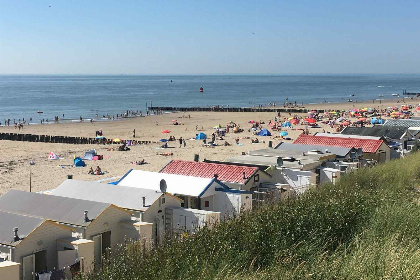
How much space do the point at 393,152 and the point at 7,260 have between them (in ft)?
71.1

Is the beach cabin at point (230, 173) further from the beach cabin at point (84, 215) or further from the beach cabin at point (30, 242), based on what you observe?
the beach cabin at point (30, 242)

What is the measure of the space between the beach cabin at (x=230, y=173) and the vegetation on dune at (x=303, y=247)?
5059 millimetres

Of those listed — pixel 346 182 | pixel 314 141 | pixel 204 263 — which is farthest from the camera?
pixel 314 141

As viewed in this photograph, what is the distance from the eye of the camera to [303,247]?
9.85 metres

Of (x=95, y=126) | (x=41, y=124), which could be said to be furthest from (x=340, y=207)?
(x=41, y=124)

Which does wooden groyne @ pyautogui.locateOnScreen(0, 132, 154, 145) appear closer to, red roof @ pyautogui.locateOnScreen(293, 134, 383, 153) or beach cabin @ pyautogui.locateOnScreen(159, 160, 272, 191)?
red roof @ pyautogui.locateOnScreen(293, 134, 383, 153)

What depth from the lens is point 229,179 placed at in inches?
735

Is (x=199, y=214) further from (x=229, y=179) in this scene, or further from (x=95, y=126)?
(x=95, y=126)

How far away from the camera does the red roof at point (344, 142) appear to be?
2583cm

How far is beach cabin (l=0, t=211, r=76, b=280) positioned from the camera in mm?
11453

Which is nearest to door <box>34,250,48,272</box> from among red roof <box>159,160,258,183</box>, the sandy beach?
red roof <box>159,160,258,183</box>

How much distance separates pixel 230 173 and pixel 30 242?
863cm

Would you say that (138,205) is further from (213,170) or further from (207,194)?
(213,170)

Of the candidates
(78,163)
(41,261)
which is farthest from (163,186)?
(78,163)
